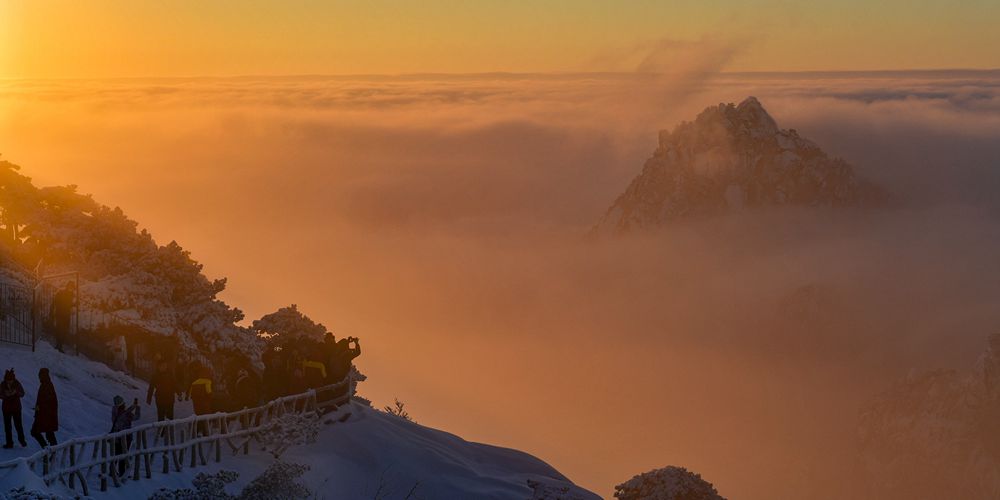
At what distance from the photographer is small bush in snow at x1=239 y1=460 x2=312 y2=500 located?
2317 centimetres

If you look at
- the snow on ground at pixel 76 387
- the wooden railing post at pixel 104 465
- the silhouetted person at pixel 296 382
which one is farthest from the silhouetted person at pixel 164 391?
the silhouetted person at pixel 296 382

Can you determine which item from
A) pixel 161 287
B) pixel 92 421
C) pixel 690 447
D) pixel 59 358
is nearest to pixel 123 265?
pixel 161 287

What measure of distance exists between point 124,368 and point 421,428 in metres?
7.05

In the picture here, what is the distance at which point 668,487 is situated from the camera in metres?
28.3

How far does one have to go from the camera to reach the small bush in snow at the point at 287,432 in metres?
25.8

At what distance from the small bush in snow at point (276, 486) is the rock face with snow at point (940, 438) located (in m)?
125

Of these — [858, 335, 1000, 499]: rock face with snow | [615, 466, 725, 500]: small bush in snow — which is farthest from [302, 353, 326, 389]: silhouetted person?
[858, 335, 1000, 499]: rock face with snow

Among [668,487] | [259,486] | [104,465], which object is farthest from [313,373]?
[104,465]

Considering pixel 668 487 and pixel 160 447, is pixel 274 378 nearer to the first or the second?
pixel 160 447

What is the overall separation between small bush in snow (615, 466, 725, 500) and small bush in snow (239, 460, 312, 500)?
7.70 meters

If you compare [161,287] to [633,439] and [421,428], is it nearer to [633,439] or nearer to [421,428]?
[421,428]

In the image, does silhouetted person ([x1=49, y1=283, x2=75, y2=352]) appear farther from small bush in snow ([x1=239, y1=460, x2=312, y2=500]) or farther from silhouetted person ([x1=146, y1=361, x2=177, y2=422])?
small bush in snow ([x1=239, y1=460, x2=312, y2=500])

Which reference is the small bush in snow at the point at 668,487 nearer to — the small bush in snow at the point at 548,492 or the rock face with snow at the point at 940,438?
the small bush in snow at the point at 548,492

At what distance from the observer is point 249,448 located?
2566 cm
